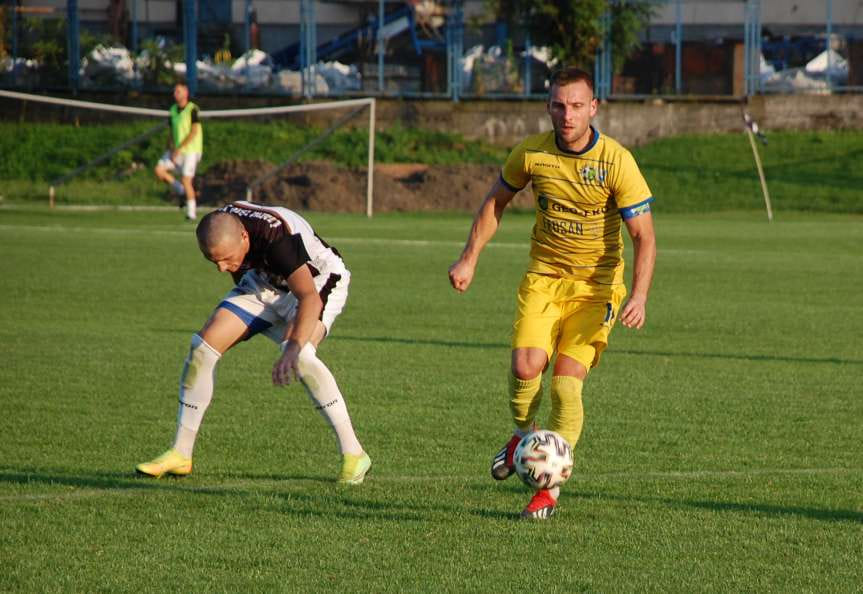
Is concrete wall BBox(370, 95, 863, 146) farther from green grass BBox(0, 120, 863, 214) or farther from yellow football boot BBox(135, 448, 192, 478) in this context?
yellow football boot BBox(135, 448, 192, 478)

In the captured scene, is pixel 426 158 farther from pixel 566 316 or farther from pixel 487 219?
pixel 566 316

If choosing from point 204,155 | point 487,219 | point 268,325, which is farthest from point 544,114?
point 487,219

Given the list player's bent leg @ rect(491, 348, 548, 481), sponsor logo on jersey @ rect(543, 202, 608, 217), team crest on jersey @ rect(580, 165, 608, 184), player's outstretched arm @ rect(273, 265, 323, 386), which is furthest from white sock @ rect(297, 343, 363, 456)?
team crest on jersey @ rect(580, 165, 608, 184)

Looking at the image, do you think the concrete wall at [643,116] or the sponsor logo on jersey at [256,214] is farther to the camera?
the concrete wall at [643,116]

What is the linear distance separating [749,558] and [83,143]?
102 ft

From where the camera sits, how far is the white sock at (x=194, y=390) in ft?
24.2

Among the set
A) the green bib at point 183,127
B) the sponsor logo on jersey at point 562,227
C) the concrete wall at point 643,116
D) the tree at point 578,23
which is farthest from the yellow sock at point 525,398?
the tree at point 578,23

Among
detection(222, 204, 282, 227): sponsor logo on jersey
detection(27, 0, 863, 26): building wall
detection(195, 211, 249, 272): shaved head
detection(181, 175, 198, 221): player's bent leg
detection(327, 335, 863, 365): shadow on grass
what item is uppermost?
detection(27, 0, 863, 26): building wall

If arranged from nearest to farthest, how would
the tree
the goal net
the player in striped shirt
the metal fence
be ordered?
the player in striped shirt → the goal net → the tree → the metal fence

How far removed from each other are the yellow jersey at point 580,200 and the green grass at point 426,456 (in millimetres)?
1131

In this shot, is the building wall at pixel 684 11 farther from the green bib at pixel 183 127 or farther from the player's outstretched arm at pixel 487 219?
the player's outstretched arm at pixel 487 219

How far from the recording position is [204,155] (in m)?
35.6

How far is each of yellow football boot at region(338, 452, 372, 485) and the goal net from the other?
77.3 feet

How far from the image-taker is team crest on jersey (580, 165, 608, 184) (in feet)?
22.7
